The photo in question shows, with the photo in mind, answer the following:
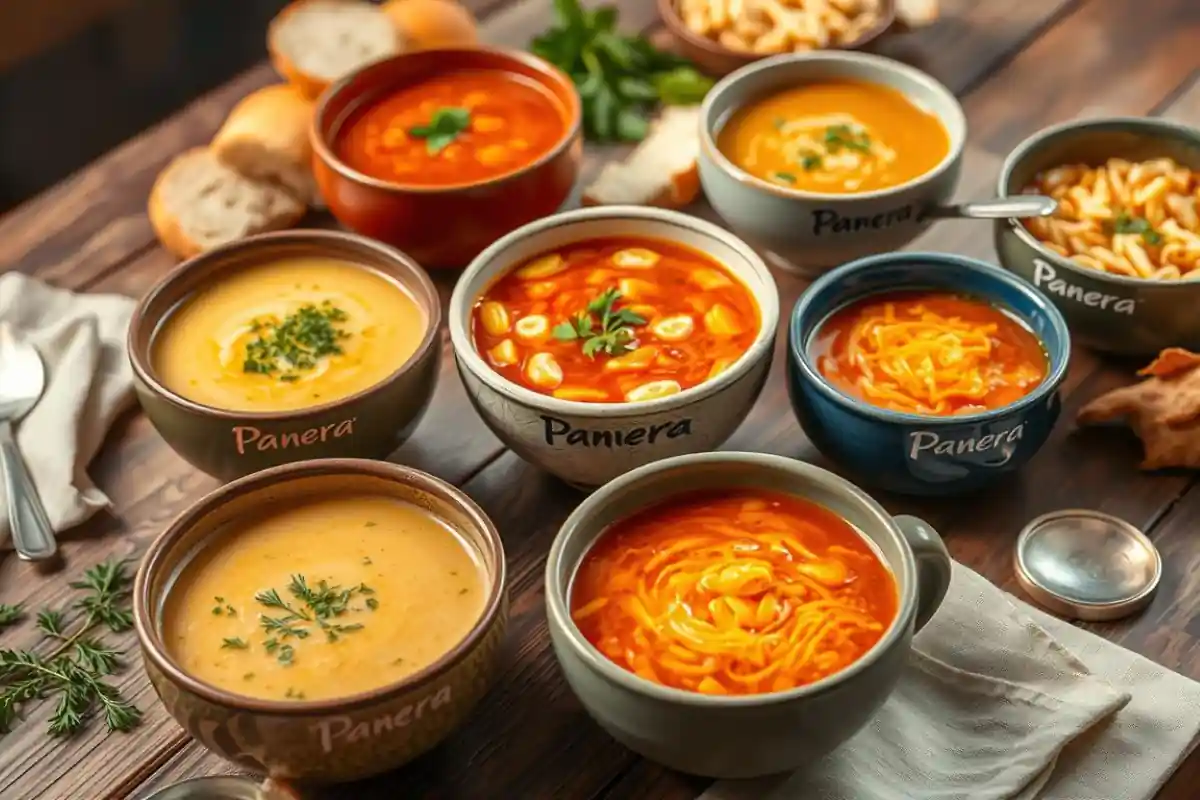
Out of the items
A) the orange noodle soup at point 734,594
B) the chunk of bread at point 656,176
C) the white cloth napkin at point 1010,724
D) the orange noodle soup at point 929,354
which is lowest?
the white cloth napkin at point 1010,724

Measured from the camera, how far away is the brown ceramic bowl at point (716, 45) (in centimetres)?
289

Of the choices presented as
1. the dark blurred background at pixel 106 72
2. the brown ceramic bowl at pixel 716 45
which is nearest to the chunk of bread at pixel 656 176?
the brown ceramic bowl at pixel 716 45

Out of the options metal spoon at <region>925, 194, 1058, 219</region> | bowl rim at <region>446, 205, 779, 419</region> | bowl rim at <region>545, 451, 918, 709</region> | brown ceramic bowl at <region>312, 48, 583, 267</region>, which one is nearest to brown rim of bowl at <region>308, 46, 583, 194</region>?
brown ceramic bowl at <region>312, 48, 583, 267</region>

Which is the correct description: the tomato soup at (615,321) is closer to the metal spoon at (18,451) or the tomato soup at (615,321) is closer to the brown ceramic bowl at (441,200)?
the brown ceramic bowl at (441,200)

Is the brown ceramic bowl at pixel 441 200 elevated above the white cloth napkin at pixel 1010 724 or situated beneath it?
elevated above

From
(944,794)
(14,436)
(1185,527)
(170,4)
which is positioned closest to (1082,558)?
(1185,527)

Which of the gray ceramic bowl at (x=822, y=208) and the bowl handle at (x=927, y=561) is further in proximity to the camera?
the gray ceramic bowl at (x=822, y=208)

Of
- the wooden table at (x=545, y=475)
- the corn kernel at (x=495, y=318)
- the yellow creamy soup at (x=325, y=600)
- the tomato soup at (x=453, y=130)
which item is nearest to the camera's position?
the yellow creamy soup at (x=325, y=600)

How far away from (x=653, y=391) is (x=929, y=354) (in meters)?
0.40

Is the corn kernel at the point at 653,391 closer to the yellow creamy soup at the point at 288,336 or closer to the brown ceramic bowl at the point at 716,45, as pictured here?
the yellow creamy soup at the point at 288,336

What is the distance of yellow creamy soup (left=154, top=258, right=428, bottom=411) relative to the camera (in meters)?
2.09

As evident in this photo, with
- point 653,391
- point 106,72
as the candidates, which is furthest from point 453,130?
point 106,72

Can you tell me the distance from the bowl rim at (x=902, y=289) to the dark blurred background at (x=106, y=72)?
A: 120 inches

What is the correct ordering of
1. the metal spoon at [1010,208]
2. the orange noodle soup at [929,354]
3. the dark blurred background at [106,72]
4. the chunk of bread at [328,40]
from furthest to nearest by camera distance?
the dark blurred background at [106,72], the chunk of bread at [328,40], the metal spoon at [1010,208], the orange noodle soup at [929,354]
